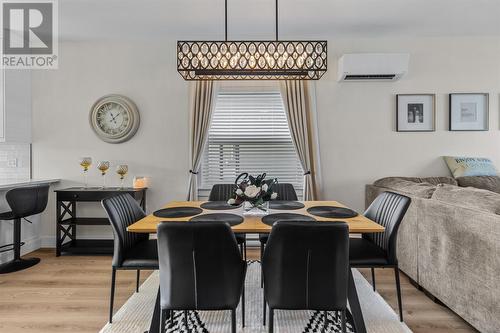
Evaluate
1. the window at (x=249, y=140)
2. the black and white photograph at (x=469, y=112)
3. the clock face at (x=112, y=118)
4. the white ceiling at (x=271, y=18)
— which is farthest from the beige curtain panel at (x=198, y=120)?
the black and white photograph at (x=469, y=112)

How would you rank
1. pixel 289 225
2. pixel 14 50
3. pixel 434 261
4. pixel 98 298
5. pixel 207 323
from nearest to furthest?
pixel 289 225 < pixel 207 323 < pixel 434 261 < pixel 98 298 < pixel 14 50

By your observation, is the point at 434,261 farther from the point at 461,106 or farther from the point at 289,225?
the point at 461,106

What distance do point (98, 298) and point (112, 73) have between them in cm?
265

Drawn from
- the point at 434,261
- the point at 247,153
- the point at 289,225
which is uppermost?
the point at 247,153

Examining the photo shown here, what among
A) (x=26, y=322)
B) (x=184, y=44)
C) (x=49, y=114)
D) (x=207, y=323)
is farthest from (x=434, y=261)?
(x=49, y=114)

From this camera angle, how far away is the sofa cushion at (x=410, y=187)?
8.00ft

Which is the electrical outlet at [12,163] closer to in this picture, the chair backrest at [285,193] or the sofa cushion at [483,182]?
the chair backrest at [285,193]

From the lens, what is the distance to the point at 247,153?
3750 mm

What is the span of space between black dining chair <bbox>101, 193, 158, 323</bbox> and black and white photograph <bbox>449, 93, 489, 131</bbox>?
3.73 metres

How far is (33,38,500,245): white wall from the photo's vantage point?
3590 millimetres

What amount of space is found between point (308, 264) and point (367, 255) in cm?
80

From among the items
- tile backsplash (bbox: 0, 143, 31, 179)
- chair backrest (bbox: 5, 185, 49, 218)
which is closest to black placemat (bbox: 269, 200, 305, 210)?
chair backrest (bbox: 5, 185, 49, 218)

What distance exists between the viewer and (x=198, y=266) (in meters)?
1.47

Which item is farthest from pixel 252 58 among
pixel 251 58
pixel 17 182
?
pixel 17 182
